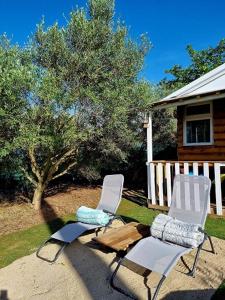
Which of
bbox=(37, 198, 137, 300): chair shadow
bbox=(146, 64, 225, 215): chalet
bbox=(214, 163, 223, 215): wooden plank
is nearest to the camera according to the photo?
bbox=(37, 198, 137, 300): chair shadow

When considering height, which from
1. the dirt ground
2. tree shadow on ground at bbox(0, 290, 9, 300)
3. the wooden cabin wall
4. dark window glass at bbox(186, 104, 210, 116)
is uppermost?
dark window glass at bbox(186, 104, 210, 116)

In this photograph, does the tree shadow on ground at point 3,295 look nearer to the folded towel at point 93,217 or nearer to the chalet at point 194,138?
the folded towel at point 93,217

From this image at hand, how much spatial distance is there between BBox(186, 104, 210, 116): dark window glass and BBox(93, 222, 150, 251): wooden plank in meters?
6.53

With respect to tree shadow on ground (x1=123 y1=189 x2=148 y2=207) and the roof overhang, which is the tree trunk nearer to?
tree shadow on ground (x1=123 y1=189 x2=148 y2=207)

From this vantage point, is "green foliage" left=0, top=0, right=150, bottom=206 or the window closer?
"green foliage" left=0, top=0, right=150, bottom=206

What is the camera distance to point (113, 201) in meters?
6.79

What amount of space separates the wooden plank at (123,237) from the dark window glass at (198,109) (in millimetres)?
6529

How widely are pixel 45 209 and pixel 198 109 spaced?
6636 millimetres

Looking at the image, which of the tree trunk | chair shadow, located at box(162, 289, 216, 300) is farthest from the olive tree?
chair shadow, located at box(162, 289, 216, 300)

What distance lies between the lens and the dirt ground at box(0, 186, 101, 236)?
8133mm

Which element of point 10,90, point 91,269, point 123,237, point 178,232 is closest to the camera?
point 178,232

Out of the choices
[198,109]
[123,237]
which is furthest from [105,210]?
[198,109]

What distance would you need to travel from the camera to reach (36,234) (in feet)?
23.5

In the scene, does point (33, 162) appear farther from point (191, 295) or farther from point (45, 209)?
point (191, 295)
